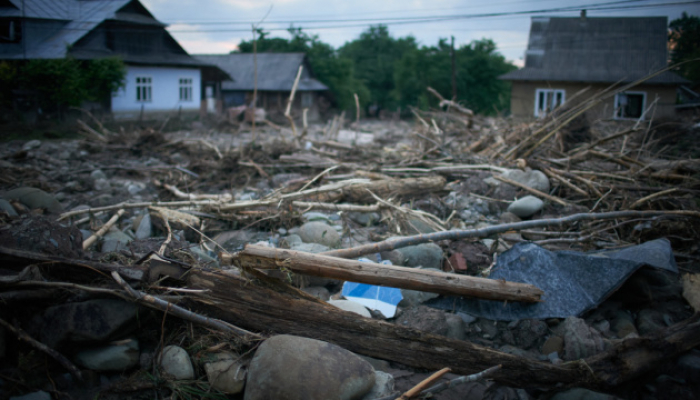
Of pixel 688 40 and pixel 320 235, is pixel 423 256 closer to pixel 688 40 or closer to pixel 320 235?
pixel 320 235

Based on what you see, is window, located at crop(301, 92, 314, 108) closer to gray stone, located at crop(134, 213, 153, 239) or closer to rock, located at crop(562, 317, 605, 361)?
gray stone, located at crop(134, 213, 153, 239)

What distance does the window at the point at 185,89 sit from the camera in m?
21.8

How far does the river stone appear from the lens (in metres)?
2.02

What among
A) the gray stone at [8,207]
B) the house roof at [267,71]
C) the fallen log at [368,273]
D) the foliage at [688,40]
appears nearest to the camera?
the fallen log at [368,273]

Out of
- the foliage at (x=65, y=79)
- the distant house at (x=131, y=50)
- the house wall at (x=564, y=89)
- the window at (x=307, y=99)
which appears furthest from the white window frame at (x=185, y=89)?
the house wall at (x=564, y=89)

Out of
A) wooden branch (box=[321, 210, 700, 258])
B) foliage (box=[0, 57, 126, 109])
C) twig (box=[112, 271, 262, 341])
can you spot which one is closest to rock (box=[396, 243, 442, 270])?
wooden branch (box=[321, 210, 700, 258])

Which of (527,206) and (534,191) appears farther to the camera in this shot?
(534,191)

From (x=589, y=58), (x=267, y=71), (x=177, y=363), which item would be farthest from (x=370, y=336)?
(x=267, y=71)

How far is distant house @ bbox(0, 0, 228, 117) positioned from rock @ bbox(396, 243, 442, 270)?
9530mm

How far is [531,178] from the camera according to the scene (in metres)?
5.84

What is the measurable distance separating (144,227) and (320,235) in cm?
196

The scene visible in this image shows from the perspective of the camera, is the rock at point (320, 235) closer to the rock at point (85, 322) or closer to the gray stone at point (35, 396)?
the rock at point (85, 322)

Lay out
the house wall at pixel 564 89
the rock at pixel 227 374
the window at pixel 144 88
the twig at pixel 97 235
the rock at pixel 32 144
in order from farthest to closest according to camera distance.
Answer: the window at pixel 144 88 < the house wall at pixel 564 89 < the rock at pixel 32 144 < the twig at pixel 97 235 < the rock at pixel 227 374

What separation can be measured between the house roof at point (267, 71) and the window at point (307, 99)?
2.82ft
